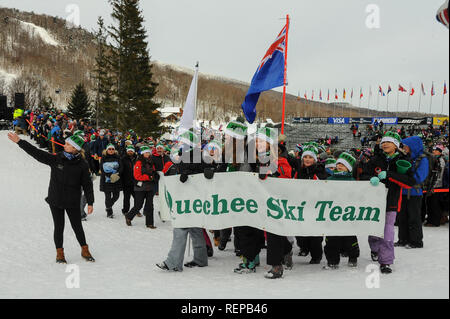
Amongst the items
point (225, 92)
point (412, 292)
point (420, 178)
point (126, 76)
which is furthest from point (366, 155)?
point (225, 92)

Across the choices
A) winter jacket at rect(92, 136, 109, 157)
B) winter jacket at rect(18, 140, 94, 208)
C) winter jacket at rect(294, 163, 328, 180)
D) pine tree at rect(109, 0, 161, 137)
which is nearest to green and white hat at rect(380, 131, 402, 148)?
winter jacket at rect(294, 163, 328, 180)

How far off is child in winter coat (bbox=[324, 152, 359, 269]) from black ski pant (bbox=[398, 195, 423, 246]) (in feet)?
5.60

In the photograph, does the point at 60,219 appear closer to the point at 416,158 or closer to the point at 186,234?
the point at 186,234

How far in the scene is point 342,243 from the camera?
20.2 ft

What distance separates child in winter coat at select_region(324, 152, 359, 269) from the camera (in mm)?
6004

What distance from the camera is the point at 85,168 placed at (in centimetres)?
652

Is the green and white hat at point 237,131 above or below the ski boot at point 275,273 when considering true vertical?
above

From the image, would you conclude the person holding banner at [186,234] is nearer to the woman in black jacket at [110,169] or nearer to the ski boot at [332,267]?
the ski boot at [332,267]

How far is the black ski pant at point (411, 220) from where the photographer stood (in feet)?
23.5

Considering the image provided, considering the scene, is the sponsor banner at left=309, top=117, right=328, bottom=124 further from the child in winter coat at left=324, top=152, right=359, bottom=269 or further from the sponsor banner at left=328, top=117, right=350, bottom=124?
the child in winter coat at left=324, top=152, right=359, bottom=269

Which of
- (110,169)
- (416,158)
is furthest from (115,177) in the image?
(416,158)

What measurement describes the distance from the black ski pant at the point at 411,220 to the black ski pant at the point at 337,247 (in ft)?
5.68

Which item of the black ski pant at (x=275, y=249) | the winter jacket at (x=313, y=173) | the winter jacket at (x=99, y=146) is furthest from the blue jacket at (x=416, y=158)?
the winter jacket at (x=99, y=146)

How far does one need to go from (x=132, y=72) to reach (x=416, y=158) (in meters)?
32.3
